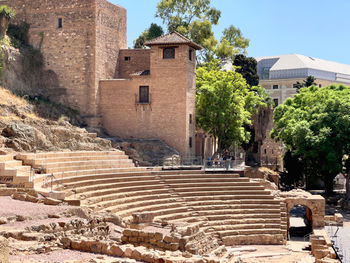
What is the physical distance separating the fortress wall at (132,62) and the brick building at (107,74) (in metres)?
1.13

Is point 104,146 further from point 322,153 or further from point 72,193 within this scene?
point 322,153

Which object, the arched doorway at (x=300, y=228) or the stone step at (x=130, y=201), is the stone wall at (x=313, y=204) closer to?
the arched doorway at (x=300, y=228)

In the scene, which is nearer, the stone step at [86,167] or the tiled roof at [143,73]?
the stone step at [86,167]

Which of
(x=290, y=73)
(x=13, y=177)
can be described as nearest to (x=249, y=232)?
(x=13, y=177)

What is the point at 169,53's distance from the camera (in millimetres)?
39969

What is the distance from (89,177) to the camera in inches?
1034

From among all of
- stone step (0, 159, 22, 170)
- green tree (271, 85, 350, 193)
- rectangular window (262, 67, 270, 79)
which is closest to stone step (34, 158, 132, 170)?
stone step (0, 159, 22, 170)

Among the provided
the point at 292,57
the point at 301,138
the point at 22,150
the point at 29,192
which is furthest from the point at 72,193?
the point at 292,57

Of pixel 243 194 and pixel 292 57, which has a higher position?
pixel 292 57

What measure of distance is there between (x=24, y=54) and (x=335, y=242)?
25.7m

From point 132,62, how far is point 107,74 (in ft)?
9.05

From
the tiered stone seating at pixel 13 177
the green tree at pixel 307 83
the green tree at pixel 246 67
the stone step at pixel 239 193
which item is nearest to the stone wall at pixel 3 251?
the tiered stone seating at pixel 13 177

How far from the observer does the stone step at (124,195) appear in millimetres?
23953

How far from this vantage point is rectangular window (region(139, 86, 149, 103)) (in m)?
40.1
